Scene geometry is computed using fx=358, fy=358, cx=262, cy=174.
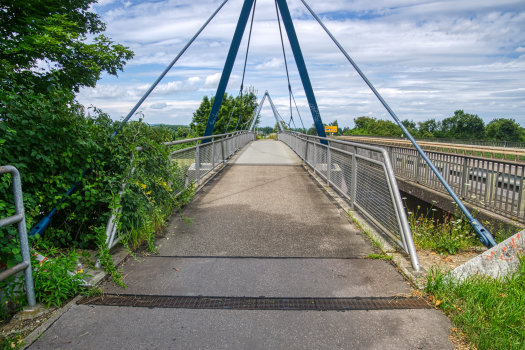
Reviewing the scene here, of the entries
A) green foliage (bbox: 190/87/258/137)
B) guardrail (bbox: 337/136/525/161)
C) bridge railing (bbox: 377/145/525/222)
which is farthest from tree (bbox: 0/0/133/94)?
green foliage (bbox: 190/87/258/137)

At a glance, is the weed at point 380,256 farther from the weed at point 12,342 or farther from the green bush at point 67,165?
the weed at point 12,342

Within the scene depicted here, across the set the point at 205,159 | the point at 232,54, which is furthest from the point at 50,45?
the point at 205,159

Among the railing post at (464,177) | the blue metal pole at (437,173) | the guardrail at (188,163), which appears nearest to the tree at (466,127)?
the railing post at (464,177)

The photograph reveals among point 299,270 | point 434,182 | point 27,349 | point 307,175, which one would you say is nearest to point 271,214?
point 299,270

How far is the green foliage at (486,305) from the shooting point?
2.50 m

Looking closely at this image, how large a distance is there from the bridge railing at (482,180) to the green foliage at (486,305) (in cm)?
344

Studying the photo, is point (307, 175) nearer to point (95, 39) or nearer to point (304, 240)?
point (304, 240)

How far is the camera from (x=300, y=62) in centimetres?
1511

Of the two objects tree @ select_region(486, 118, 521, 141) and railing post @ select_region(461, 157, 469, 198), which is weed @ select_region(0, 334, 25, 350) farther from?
tree @ select_region(486, 118, 521, 141)

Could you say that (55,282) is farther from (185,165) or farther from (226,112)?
(226,112)

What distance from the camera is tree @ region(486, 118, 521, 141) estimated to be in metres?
68.9

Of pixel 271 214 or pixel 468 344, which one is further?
pixel 271 214

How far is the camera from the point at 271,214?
627 cm

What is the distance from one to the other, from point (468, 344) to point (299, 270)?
1.69 meters
